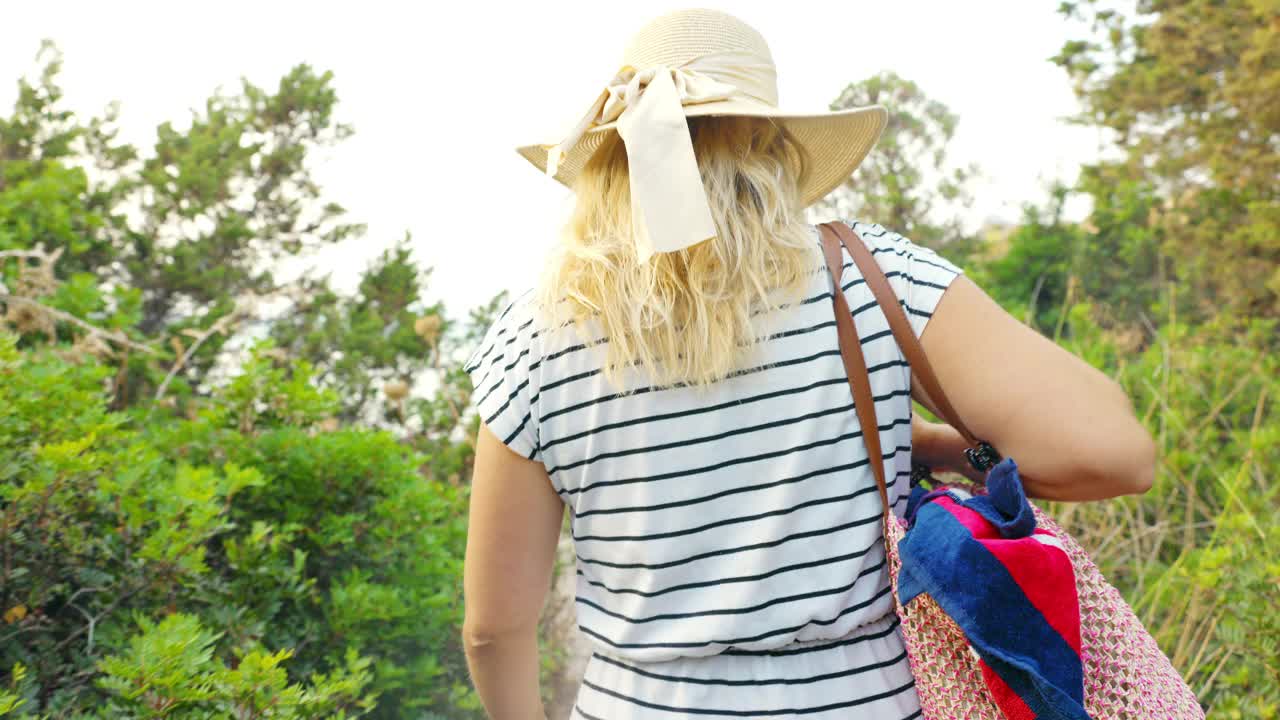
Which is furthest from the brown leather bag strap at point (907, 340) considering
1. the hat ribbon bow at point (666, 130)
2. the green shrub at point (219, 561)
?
the green shrub at point (219, 561)

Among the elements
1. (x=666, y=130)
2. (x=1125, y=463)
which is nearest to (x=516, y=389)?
(x=666, y=130)

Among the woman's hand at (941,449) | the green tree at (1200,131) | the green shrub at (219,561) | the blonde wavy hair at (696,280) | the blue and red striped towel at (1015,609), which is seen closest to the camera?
the blue and red striped towel at (1015,609)

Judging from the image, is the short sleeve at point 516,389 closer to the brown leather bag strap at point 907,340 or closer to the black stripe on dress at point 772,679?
the black stripe on dress at point 772,679

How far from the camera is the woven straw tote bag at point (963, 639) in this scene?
114 centimetres

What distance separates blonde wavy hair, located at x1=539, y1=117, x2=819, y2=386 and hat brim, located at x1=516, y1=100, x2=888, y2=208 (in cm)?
Answer: 8

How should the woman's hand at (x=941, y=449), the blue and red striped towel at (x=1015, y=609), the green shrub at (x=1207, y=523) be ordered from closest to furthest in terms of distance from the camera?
the blue and red striped towel at (x=1015, y=609)
the woman's hand at (x=941, y=449)
the green shrub at (x=1207, y=523)

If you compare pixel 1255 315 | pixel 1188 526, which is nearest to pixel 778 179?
pixel 1188 526

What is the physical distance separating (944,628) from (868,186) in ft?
21.4

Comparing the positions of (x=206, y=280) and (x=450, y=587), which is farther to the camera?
(x=206, y=280)

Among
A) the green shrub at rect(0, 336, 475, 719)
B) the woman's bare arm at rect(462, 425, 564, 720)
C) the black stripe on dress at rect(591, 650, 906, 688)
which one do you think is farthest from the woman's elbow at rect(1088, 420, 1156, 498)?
the green shrub at rect(0, 336, 475, 719)

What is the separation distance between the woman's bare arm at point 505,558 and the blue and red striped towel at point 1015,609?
51 centimetres

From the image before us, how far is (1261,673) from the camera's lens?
93.2 inches

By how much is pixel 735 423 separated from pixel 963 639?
1.25ft

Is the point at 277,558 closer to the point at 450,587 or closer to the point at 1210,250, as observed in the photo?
the point at 450,587
